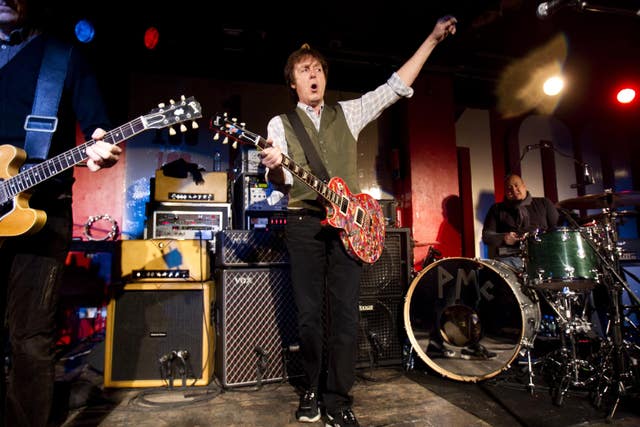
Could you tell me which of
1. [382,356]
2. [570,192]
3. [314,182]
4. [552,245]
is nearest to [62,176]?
[314,182]

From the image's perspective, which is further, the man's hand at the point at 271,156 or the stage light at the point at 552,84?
the stage light at the point at 552,84

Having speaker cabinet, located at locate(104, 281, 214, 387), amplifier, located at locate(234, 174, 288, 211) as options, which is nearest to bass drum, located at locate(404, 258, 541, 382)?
amplifier, located at locate(234, 174, 288, 211)

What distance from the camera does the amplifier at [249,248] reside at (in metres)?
2.99

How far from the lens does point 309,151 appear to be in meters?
2.29

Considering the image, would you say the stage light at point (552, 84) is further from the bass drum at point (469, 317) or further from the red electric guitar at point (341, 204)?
the red electric guitar at point (341, 204)

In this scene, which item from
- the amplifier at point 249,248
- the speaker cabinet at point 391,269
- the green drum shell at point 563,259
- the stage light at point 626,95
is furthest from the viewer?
the stage light at point 626,95

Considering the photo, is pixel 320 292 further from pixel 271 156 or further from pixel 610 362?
pixel 610 362

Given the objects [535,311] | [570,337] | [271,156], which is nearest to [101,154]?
[271,156]

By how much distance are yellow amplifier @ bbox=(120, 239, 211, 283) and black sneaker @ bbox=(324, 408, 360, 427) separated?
58.0 inches

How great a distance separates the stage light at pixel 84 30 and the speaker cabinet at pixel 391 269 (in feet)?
12.8

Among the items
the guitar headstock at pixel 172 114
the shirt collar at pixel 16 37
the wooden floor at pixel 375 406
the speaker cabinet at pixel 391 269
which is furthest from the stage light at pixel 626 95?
the shirt collar at pixel 16 37

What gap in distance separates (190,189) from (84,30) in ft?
7.80

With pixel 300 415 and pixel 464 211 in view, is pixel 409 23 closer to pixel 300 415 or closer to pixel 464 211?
pixel 464 211

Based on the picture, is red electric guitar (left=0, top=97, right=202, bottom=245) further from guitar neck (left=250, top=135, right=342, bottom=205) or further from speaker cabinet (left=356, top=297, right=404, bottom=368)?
speaker cabinet (left=356, top=297, right=404, bottom=368)
